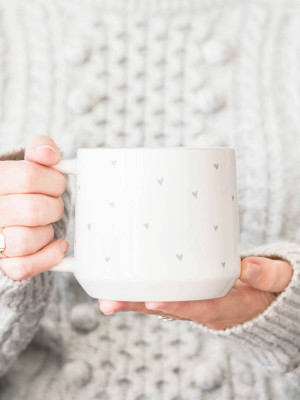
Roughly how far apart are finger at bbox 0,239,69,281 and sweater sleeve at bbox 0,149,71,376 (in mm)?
22

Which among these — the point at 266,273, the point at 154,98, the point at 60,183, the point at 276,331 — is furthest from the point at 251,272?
the point at 154,98

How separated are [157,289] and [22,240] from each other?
179 mm

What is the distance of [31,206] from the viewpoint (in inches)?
20.4

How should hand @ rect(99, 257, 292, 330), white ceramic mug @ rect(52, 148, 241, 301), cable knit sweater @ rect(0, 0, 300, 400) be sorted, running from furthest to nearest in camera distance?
cable knit sweater @ rect(0, 0, 300, 400) < hand @ rect(99, 257, 292, 330) < white ceramic mug @ rect(52, 148, 241, 301)

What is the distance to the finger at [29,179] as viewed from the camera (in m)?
0.51

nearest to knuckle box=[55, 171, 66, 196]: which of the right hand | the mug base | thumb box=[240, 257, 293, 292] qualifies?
the right hand


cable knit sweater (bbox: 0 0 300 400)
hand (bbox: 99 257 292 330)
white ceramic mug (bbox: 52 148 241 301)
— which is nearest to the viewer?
white ceramic mug (bbox: 52 148 241 301)

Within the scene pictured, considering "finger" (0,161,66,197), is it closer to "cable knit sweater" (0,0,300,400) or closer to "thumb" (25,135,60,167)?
"thumb" (25,135,60,167)

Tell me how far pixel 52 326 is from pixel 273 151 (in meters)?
0.56

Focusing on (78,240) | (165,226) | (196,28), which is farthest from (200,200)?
(196,28)

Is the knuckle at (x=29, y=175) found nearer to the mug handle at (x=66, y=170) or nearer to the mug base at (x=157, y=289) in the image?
the mug handle at (x=66, y=170)

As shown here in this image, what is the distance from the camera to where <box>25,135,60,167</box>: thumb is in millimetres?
510

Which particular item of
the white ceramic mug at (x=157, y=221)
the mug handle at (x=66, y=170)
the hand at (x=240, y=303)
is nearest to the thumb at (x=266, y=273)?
the hand at (x=240, y=303)

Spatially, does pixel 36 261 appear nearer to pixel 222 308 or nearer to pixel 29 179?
pixel 29 179
